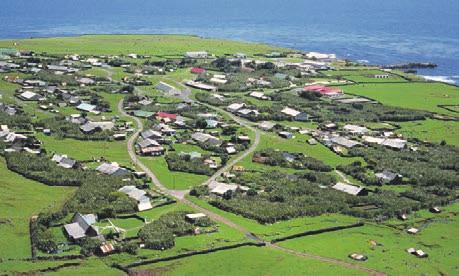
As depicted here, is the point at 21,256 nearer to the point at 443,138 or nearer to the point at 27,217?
the point at 27,217

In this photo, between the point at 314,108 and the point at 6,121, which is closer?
the point at 6,121

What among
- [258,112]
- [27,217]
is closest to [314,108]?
[258,112]

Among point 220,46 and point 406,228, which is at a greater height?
point 220,46

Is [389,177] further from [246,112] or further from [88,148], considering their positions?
[88,148]

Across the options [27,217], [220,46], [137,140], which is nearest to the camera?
[27,217]

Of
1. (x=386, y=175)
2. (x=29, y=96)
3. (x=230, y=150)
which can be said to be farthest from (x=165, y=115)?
(x=386, y=175)

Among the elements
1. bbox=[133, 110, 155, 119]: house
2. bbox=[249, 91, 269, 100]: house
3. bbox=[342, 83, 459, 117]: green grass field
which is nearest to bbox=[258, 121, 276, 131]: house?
bbox=[133, 110, 155, 119]: house

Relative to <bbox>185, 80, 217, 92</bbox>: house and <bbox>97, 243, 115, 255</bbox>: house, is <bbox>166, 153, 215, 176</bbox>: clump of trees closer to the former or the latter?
<bbox>97, 243, 115, 255</bbox>: house

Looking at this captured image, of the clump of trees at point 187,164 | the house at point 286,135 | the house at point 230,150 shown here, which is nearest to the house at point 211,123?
the house at point 286,135
